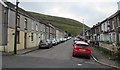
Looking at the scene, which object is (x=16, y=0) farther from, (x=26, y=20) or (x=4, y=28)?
(x=26, y=20)

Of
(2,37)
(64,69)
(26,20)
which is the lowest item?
(64,69)

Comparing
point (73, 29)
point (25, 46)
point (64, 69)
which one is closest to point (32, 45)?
point (25, 46)

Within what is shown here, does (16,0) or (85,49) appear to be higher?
(16,0)

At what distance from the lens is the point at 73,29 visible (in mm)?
187000

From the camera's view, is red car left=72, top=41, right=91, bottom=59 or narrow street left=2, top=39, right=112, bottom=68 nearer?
narrow street left=2, top=39, right=112, bottom=68

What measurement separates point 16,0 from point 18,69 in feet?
40.1

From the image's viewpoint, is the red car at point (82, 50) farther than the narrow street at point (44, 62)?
Yes

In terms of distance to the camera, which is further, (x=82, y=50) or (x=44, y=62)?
(x=82, y=50)

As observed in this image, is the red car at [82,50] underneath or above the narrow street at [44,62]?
above

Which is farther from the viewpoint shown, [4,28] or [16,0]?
Answer: [4,28]

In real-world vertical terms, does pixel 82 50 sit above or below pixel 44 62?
above

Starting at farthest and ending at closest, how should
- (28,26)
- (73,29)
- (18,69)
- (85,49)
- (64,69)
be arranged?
(73,29) < (28,26) < (85,49) < (64,69) < (18,69)

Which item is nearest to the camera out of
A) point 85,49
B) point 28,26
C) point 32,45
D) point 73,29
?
point 85,49

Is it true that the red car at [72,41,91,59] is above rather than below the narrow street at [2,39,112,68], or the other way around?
above
